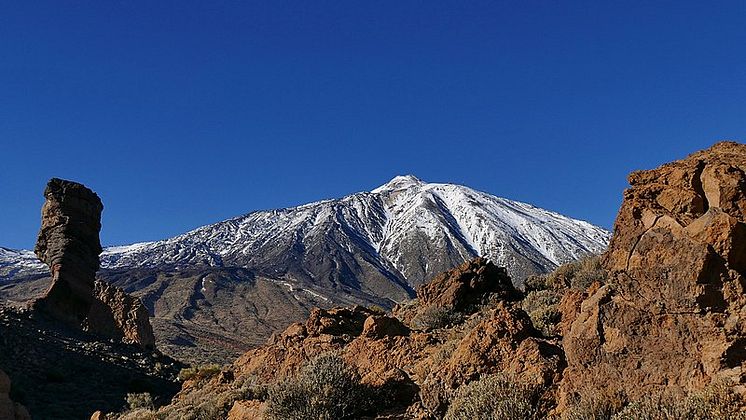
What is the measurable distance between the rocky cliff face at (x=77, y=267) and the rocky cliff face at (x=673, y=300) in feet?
90.1

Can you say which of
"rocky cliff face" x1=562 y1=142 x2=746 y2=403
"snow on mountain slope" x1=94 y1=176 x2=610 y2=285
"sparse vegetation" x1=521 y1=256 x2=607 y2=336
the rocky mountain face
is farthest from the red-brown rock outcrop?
"snow on mountain slope" x1=94 y1=176 x2=610 y2=285

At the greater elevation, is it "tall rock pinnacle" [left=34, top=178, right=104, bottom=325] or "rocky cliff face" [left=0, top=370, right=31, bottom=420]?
"tall rock pinnacle" [left=34, top=178, right=104, bottom=325]

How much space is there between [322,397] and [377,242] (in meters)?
159

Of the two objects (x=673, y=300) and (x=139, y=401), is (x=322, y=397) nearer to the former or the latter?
(x=673, y=300)

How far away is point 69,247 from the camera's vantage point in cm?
2859

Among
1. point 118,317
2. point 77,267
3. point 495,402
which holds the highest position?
point 77,267

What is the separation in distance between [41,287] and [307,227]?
269ft

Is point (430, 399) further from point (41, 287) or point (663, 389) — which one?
point (41, 287)

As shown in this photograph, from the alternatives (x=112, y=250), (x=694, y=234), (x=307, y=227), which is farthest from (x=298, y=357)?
(x=112, y=250)

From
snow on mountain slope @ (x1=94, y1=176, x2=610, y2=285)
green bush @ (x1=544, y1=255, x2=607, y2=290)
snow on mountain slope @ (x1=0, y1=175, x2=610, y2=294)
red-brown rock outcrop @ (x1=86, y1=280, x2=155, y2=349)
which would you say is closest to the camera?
green bush @ (x1=544, y1=255, x2=607, y2=290)

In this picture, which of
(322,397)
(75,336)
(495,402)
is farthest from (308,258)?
(495,402)

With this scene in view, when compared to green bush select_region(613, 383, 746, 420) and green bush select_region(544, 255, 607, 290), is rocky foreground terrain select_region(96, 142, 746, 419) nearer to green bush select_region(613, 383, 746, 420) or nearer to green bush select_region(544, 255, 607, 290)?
green bush select_region(613, 383, 746, 420)

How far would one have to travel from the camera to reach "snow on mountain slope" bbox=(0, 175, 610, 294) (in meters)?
136

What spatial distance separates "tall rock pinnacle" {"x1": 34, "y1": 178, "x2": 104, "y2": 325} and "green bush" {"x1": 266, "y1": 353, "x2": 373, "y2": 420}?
24.8 metres
